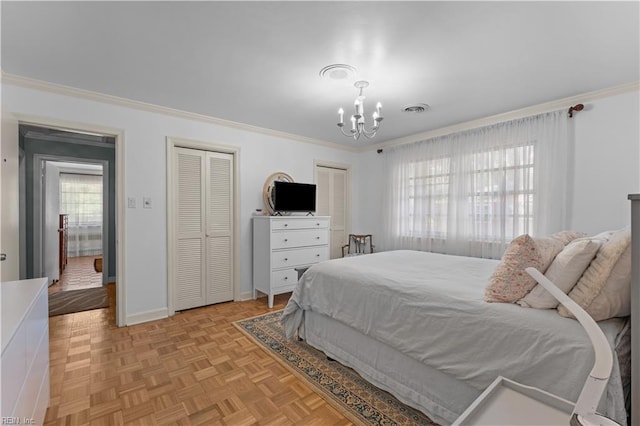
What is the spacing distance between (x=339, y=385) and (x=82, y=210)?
8785mm

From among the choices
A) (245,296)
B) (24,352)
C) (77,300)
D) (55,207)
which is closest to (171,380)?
(24,352)

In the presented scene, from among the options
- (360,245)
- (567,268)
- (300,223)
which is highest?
(300,223)

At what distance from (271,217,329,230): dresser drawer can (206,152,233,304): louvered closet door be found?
684 mm

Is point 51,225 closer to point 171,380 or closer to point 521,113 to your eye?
point 171,380

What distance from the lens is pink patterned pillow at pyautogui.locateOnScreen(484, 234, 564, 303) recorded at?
145 cm

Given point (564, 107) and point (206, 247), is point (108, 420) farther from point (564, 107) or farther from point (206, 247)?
point (564, 107)

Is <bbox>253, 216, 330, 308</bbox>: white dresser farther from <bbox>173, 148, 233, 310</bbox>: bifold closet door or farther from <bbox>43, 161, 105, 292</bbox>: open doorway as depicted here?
<bbox>43, 161, 105, 292</bbox>: open doorway

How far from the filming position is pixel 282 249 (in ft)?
12.3

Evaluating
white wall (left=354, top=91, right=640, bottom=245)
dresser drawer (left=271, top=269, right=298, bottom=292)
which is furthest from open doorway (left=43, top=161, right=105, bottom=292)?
white wall (left=354, top=91, right=640, bottom=245)

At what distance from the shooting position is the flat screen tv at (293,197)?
4027mm

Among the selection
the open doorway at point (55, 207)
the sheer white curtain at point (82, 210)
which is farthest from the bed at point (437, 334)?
the sheer white curtain at point (82, 210)

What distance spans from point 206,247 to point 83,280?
3300 millimetres

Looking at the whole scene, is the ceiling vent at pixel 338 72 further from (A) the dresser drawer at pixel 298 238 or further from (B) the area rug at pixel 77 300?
(B) the area rug at pixel 77 300

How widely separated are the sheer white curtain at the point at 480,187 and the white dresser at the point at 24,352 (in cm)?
402
